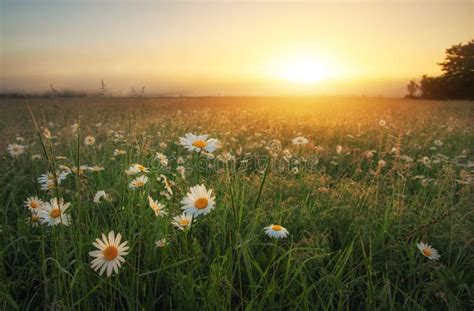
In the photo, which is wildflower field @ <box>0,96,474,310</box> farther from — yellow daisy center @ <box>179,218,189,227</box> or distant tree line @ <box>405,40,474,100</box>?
distant tree line @ <box>405,40,474,100</box>

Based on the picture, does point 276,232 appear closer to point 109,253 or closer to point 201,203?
point 201,203

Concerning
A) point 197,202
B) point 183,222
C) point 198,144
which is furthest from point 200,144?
point 183,222

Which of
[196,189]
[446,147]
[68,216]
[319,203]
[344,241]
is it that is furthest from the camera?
[446,147]

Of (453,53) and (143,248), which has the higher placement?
(453,53)

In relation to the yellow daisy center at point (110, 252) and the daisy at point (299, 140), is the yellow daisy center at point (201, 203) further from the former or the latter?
the daisy at point (299, 140)

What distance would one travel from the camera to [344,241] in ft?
6.43

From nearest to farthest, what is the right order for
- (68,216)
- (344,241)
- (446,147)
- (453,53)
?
(68,216)
(344,241)
(446,147)
(453,53)

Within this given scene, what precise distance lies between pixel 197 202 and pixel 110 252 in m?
0.34

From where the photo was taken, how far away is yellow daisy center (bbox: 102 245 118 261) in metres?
1.25

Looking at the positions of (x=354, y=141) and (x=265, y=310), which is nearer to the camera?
(x=265, y=310)

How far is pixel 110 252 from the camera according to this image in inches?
49.8

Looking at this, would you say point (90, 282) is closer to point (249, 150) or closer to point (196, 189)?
point (196, 189)

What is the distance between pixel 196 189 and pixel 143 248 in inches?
23.2

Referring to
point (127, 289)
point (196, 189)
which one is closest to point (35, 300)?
point (127, 289)
